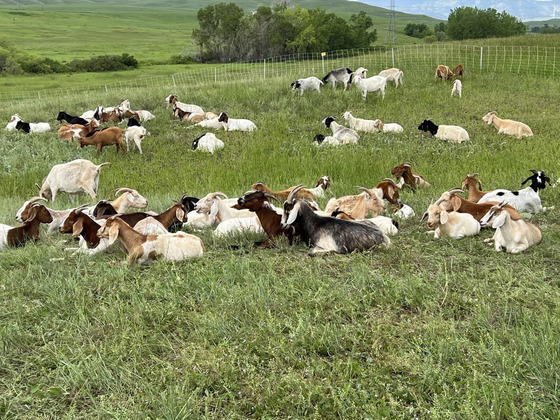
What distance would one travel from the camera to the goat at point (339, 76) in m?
20.2

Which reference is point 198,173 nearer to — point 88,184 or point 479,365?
point 88,184

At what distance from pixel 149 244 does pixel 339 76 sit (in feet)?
53.9

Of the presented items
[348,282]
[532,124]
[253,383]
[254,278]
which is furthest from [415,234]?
[532,124]

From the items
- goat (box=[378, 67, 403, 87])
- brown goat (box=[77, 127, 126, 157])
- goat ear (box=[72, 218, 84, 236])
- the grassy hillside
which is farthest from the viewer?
the grassy hillside

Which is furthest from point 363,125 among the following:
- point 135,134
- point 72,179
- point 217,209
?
point 217,209

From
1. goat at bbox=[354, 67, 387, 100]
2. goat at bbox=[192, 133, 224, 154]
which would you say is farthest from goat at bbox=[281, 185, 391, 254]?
goat at bbox=[354, 67, 387, 100]

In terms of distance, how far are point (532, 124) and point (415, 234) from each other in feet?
34.3

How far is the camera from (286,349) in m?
3.77

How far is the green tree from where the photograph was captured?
2879 inches

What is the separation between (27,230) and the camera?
6902 mm

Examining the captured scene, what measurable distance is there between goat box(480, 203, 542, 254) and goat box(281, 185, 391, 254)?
1246 mm

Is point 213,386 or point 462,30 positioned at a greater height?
point 462,30

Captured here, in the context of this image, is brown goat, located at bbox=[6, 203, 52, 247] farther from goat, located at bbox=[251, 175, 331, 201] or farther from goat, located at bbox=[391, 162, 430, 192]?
goat, located at bbox=[391, 162, 430, 192]

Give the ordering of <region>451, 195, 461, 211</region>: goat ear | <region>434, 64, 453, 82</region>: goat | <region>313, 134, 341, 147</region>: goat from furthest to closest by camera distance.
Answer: <region>434, 64, 453, 82</region>: goat < <region>313, 134, 341, 147</region>: goat < <region>451, 195, 461, 211</region>: goat ear
